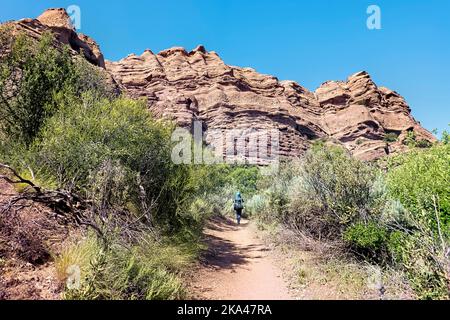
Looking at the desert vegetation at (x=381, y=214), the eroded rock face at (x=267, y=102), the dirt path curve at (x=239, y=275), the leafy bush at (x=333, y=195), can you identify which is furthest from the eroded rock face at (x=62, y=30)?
the desert vegetation at (x=381, y=214)

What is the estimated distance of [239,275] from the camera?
21.8ft

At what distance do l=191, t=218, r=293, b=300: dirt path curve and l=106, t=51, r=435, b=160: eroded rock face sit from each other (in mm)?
43979

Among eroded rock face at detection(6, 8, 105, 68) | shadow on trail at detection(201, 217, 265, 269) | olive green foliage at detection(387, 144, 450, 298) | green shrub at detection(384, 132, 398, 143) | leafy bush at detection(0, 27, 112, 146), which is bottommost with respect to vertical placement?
shadow on trail at detection(201, 217, 265, 269)

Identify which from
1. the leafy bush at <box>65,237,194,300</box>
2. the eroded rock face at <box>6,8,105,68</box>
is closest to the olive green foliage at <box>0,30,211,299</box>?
the leafy bush at <box>65,237,194,300</box>

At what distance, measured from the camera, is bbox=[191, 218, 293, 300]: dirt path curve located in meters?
5.32

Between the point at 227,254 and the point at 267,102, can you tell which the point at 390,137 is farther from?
the point at 227,254

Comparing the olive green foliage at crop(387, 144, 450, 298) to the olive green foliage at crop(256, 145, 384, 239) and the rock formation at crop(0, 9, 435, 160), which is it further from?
the rock formation at crop(0, 9, 435, 160)

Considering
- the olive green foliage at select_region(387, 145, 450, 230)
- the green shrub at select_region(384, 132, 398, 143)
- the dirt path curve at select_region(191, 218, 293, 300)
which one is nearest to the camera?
the olive green foliage at select_region(387, 145, 450, 230)

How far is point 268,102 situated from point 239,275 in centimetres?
6129

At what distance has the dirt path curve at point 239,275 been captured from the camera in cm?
532

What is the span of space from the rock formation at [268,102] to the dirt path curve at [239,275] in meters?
44.2

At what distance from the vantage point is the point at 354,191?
21.4ft

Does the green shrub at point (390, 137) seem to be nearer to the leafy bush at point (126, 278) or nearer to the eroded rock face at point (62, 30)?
the eroded rock face at point (62, 30)

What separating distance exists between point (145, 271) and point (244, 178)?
2753cm
